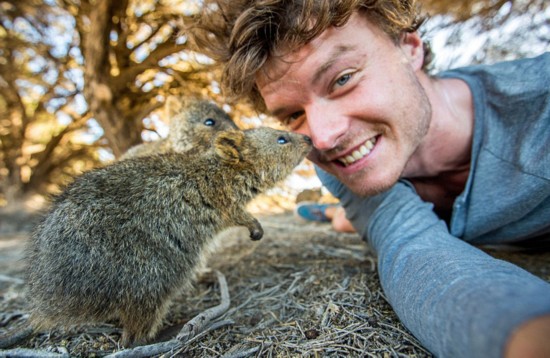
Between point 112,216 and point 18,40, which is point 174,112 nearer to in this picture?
point 112,216

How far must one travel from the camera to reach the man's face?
223cm

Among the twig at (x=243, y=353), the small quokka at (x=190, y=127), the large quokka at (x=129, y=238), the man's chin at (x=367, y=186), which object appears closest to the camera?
the twig at (x=243, y=353)

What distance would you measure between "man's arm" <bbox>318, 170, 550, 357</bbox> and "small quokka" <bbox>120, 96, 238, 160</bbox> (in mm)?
2143

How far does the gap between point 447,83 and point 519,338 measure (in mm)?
2477

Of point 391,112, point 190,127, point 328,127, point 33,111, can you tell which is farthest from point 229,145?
point 33,111

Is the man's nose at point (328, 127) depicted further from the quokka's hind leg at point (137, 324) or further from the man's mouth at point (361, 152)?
the quokka's hind leg at point (137, 324)

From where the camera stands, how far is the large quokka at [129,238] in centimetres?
190

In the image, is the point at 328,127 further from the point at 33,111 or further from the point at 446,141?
the point at 33,111

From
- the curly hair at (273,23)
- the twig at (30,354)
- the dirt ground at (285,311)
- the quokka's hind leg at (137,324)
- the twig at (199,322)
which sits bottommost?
the dirt ground at (285,311)

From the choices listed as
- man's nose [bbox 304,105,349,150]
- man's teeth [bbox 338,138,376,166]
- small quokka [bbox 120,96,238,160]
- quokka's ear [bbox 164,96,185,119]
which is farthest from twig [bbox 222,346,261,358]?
quokka's ear [bbox 164,96,185,119]

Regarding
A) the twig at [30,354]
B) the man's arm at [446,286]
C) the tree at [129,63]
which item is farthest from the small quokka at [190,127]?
the twig at [30,354]

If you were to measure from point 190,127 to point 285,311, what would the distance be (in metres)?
2.48

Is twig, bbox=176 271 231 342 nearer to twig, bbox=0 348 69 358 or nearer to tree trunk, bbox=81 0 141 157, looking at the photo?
twig, bbox=0 348 69 358

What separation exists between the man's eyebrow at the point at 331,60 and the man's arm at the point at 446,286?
104 cm
